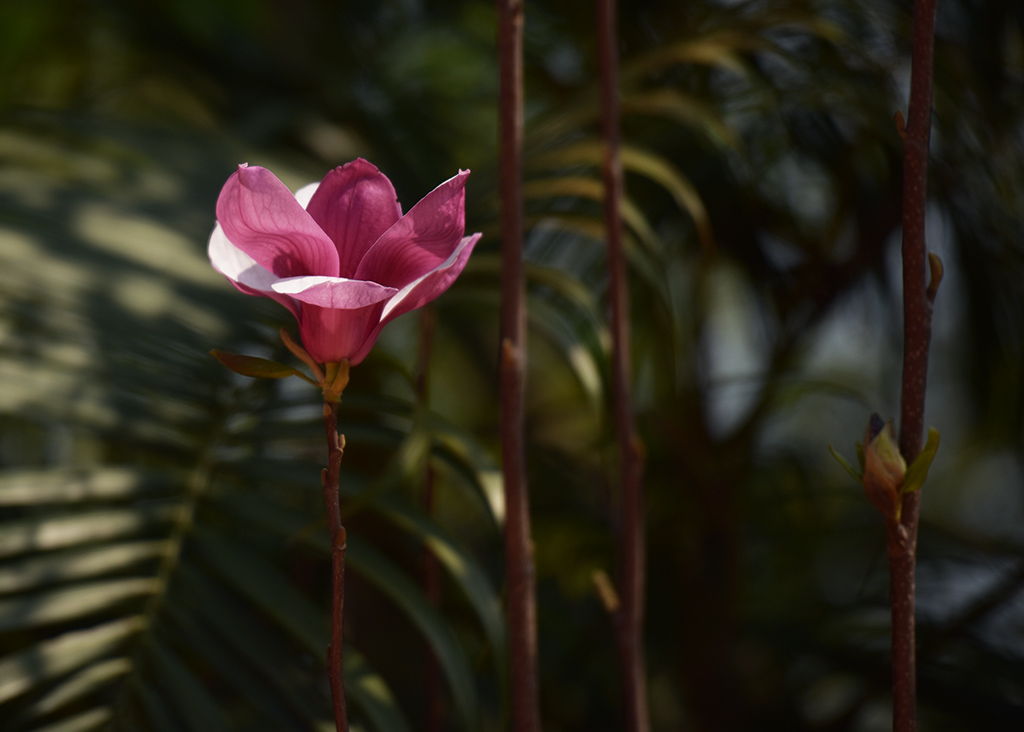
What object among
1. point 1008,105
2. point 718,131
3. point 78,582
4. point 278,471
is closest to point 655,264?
point 718,131

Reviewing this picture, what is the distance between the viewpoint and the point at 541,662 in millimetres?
827

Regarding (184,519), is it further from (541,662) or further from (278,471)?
(541,662)

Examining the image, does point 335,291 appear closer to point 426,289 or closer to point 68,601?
point 426,289

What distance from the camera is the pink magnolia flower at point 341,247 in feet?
0.63

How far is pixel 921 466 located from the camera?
21 centimetres

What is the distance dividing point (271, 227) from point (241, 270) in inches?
0.7

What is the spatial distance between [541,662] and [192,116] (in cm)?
93

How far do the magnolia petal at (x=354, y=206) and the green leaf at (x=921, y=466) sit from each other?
0.17 meters

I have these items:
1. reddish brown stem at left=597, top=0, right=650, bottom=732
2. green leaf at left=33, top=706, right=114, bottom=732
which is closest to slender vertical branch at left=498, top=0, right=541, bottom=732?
reddish brown stem at left=597, top=0, right=650, bottom=732

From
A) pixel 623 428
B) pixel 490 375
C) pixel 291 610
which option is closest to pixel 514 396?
pixel 623 428

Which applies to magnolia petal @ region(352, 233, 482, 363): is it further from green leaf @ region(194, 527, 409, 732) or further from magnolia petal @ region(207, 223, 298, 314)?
green leaf @ region(194, 527, 409, 732)

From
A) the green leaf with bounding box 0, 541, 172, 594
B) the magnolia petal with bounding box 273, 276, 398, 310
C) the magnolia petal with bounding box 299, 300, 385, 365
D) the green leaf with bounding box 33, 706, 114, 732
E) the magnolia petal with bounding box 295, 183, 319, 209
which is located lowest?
the green leaf with bounding box 33, 706, 114, 732

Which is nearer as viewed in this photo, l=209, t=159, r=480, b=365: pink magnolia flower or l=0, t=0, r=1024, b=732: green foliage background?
l=209, t=159, r=480, b=365: pink magnolia flower

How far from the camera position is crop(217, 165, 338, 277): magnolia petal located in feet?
0.64
